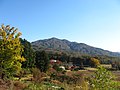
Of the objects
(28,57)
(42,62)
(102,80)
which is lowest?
(102,80)

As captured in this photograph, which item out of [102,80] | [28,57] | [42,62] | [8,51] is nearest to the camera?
[102,80]

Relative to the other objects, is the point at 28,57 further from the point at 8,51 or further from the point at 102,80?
the point at 102,80

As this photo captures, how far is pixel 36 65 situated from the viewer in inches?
2894

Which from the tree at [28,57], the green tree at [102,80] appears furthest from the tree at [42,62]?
the green tree at [102,80]

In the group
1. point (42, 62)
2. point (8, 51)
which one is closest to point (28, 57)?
point (42, 62)

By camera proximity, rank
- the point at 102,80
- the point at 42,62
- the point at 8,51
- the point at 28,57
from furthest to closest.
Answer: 1. the point at 42,62
2. the point at 28,57
3. the point at 8,51
4. the point at 102,80

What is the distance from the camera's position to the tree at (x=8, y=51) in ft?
117

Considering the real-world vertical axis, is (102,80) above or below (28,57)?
below

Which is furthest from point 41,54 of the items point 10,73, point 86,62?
point 86,62

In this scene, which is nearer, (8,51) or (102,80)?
(102,80)

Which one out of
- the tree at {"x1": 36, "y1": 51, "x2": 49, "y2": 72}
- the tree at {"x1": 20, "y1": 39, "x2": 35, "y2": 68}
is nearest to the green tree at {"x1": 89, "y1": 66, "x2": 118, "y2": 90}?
the tree at {"x1": 20, "y1": 39, "x2": 35, "y2": 68}

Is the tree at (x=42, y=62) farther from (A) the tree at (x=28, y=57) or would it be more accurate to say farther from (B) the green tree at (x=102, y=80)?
(B) the green tree at (x=102, y=80)

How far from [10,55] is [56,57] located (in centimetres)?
9088

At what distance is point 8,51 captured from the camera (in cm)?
3550
